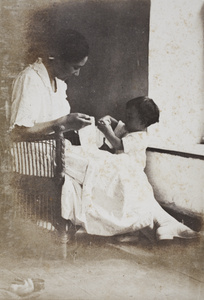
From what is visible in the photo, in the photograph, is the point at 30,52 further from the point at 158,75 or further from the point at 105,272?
the point at 105,272

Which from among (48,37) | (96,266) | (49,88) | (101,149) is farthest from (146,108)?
(96,266)

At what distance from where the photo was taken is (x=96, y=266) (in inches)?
82.3

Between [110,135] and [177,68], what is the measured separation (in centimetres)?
55

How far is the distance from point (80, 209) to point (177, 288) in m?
0.74

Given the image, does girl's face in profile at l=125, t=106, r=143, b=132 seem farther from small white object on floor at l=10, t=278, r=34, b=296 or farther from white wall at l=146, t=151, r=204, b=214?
small white object on floor at l=10, t=278, r=34, b=296

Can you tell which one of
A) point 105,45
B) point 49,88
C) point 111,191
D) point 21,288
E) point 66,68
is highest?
point 105,45

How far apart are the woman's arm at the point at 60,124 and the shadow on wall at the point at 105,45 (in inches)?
1.9

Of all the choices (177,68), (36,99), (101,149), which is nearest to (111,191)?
(101,149)

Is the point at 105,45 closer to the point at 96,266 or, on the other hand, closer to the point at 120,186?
the point at 120,186

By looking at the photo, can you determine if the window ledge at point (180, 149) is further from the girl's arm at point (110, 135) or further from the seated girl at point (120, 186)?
the girl's arm at point (110, 135)

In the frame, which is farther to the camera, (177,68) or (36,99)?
(177,68)

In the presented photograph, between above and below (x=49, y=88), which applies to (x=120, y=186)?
below

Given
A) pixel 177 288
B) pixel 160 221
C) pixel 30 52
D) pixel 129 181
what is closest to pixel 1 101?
pixel 30 52

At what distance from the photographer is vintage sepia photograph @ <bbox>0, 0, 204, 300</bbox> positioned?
6.59ft
